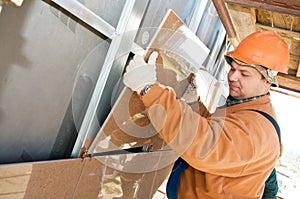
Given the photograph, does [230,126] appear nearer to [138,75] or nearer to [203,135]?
[203,135]

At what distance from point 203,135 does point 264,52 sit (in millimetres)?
897

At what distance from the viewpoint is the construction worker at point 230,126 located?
152 centimetres

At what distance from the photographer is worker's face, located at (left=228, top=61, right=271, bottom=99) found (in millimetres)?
2018

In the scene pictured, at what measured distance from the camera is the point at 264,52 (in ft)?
6.79

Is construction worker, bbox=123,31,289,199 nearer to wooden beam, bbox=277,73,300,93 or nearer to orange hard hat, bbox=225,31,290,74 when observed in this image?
orange hard hat, bbox=225,31,290,74

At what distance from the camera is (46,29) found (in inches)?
51.9

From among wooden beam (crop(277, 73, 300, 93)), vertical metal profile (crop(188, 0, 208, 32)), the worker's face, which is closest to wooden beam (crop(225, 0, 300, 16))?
vertical metal profile (crop(188, 0, 208, 32))

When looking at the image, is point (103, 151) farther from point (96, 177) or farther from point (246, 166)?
point (246, 166)

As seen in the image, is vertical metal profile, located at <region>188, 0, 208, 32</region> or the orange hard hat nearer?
the orange hard hat

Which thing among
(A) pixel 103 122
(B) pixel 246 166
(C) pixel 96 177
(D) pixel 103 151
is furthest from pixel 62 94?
(B) pixel 246 166

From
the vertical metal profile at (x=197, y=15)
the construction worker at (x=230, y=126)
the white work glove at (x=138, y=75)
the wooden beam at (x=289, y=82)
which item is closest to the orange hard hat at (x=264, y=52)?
the construction worker at (x=230, y=126)

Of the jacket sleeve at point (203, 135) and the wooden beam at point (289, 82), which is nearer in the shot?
the jacket sleeve at point (203, 135)

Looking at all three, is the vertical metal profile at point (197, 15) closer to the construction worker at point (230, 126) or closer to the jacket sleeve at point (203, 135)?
the construction worker at point (230, 126)

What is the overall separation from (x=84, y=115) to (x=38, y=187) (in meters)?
0.45
